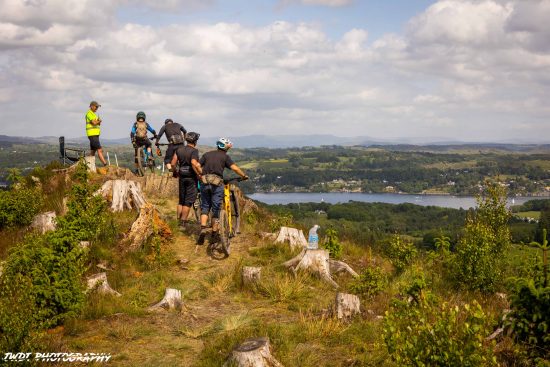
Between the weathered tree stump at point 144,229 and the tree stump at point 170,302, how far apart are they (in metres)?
3.60

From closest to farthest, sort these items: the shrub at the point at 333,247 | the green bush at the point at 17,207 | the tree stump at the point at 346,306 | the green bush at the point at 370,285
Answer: the tree stump at the point at 346,306
the green bush at the point at 370,285
the shrub at the point at 333,247
the green bush at the point at 17,207

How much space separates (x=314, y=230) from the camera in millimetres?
11094

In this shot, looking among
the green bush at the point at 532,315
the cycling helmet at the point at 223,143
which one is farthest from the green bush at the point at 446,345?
the cycling helmet at the point at 223,143

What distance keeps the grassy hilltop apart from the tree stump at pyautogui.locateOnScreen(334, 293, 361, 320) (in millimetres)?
160

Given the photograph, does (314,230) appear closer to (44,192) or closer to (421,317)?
(421,317)

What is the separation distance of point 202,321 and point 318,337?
2.21 meters

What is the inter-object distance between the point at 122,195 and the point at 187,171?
12.2 feet

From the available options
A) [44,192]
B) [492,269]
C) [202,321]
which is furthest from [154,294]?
[44,192]

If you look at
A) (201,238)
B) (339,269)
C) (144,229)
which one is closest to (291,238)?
(339,269)

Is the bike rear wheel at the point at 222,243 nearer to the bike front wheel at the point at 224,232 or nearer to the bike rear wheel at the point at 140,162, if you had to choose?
the bike front wheel at the point at 224,232

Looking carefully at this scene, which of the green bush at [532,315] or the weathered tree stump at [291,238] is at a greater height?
the green bush at [532,315]

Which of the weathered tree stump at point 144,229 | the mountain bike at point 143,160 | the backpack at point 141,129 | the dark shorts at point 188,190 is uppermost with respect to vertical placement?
the backpack at point 141,129

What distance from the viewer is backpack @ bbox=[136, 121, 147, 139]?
17.8m

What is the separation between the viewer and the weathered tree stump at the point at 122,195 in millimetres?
14914
